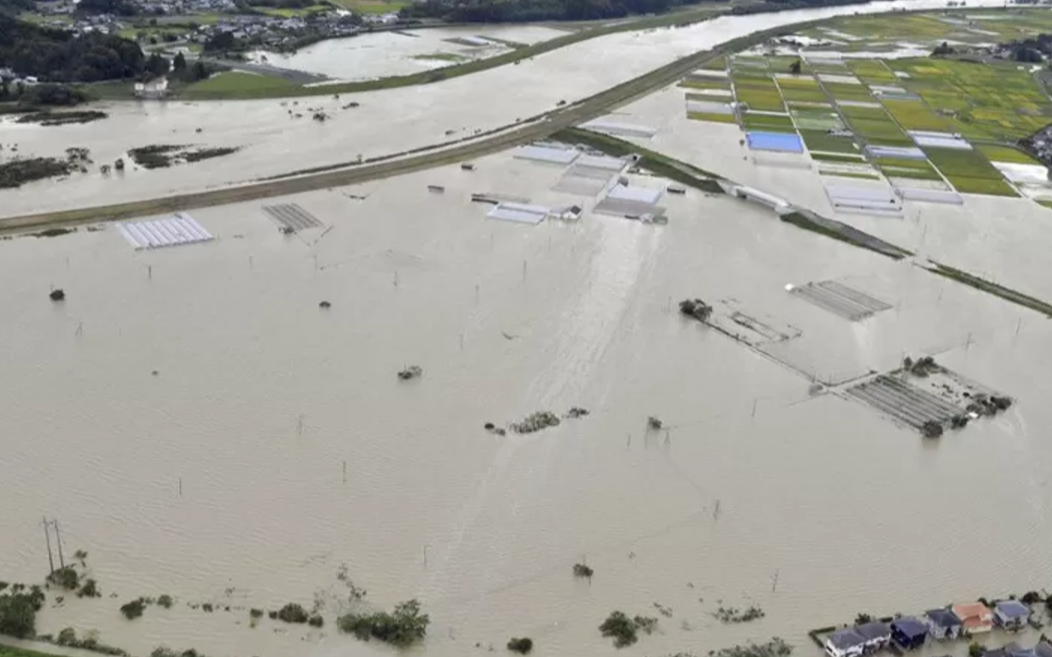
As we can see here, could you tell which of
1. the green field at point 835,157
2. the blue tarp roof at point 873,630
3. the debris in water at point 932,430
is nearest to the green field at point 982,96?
the green field at point 835,157

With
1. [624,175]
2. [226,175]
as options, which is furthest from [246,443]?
[624,175]

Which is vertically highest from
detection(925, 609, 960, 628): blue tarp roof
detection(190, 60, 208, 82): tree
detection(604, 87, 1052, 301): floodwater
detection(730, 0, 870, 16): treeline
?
detection(730, 0, 870, 16): treeline

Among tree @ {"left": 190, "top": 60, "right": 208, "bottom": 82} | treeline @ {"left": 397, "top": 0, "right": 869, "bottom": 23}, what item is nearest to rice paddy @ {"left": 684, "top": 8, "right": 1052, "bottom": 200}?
treeline @ {"left": 397, "top": 0, "right": 869, "bottom": 23}

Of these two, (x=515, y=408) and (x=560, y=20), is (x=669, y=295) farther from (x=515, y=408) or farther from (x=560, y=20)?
(x=560, y=20)

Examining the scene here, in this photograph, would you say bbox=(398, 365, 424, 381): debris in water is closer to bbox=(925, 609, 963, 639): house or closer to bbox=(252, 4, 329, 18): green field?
bbox=(925, 609, 963, 639): house

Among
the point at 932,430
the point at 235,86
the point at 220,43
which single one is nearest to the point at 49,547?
the point at 932,430

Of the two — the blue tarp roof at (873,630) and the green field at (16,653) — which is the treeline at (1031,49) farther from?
the green field at (16,653)

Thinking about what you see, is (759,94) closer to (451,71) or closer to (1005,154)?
(1005,154)
